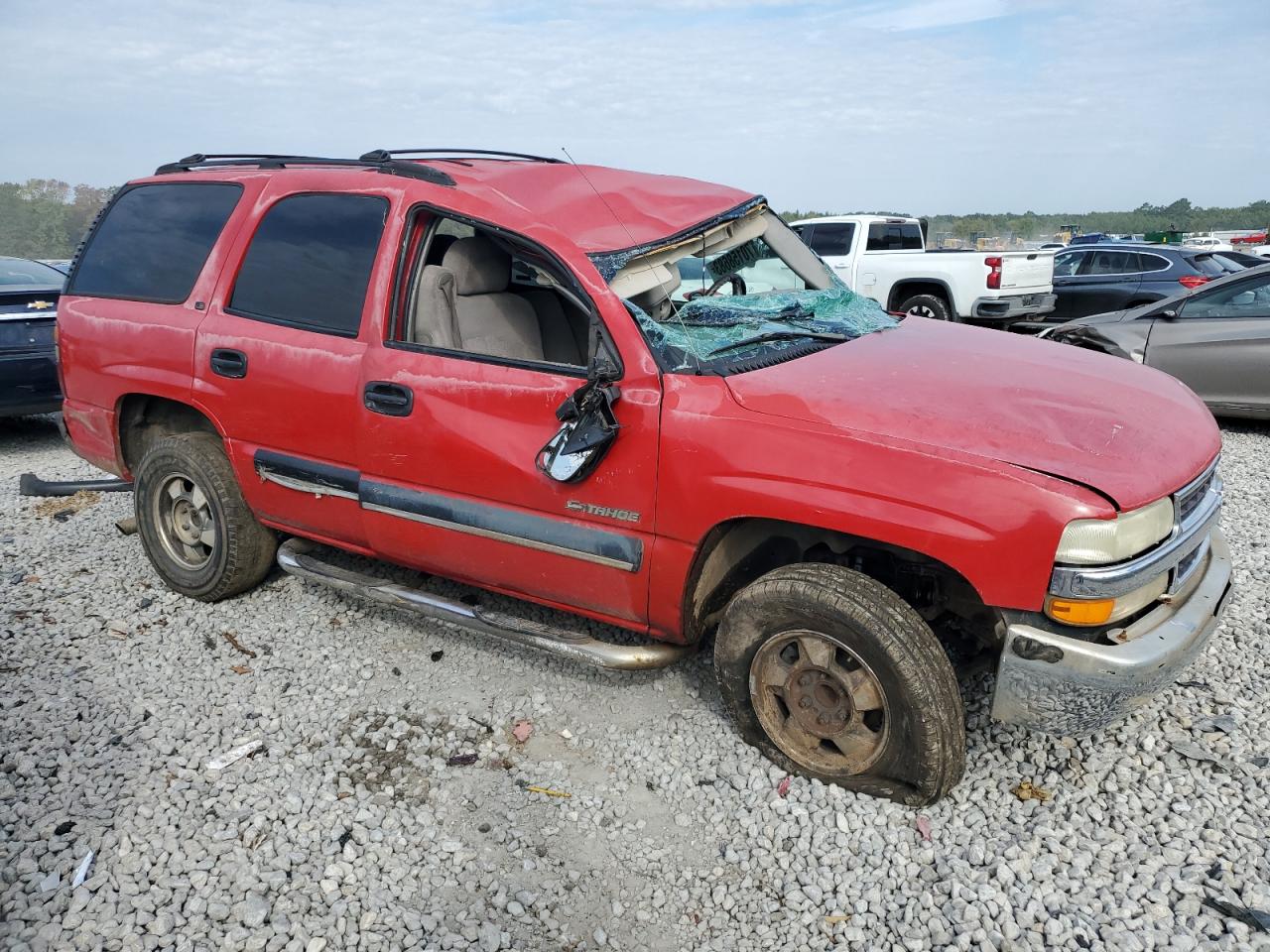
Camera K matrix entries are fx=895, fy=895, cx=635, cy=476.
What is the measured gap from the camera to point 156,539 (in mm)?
4348

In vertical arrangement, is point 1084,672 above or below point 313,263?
below

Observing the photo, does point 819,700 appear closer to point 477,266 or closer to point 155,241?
point 477,266

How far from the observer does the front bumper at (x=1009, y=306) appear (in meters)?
11.2

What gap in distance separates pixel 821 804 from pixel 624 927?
0.76 meters

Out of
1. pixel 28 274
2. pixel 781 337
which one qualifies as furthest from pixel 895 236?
pixel 781 337

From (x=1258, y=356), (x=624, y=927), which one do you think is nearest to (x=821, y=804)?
(x=624, y=927)

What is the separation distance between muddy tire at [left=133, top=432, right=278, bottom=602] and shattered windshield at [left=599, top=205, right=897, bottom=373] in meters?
2.18

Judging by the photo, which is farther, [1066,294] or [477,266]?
[1066,294]

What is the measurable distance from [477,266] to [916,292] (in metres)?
9.68

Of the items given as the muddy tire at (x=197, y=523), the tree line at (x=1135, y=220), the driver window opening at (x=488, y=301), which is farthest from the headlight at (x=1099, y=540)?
the tree line at (x=1135, y=220)

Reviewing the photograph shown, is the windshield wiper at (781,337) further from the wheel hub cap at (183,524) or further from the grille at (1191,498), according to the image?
the wheel hub cap at (183,524)

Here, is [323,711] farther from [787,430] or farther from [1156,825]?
[1156,825]

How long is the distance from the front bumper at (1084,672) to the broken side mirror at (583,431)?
1316 millimetres

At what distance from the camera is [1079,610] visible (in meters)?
2.40
